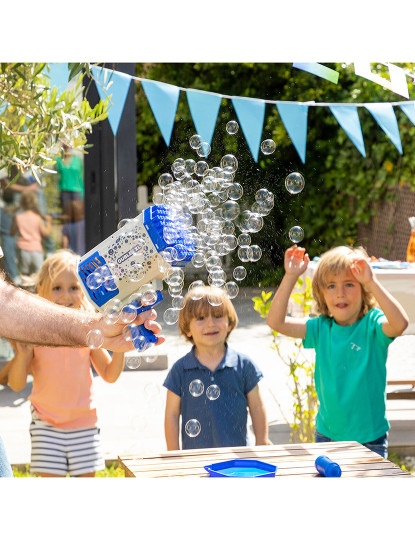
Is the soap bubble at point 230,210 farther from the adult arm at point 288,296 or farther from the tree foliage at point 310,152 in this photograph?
the tree foliage at point 310,152

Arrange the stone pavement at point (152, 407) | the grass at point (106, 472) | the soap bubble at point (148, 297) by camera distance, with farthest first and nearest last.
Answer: the stone pavement at point (152, 407) → the grass at point (106, 472) → the soap bubble at point (148, 297)

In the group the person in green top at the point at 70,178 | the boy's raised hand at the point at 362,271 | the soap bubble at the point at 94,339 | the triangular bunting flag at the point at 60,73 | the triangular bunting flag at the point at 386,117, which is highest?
the triangular bunting flag at the point at 60,73

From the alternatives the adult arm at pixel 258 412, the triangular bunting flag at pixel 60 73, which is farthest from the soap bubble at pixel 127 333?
the triangular bunting flag at pixel 60 73

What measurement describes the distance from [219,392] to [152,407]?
176 cm

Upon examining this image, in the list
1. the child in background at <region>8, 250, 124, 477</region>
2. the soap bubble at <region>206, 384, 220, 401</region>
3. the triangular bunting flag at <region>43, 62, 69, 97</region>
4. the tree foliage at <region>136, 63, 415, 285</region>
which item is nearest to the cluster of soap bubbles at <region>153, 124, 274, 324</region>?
the soap bubble at <region>206, 384, 220, 401</region>

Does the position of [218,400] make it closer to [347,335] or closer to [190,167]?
[347,335]

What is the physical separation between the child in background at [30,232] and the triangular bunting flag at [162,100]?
1480mm

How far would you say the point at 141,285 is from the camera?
1.58m

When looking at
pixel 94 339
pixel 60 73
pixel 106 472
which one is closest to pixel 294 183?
pixel 60 73

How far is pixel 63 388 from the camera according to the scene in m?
2.39

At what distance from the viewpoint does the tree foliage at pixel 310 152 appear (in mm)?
5978

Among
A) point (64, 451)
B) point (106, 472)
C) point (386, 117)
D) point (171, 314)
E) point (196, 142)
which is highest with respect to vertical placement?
point (386, 117)

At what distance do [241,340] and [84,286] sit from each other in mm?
3741
